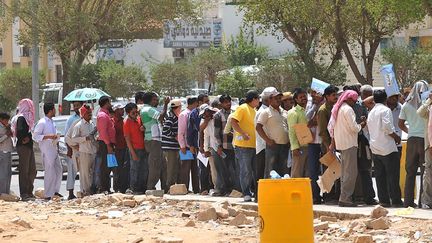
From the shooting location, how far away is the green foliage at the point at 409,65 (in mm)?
42062

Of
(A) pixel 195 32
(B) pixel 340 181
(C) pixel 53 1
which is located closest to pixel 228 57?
(A) pixel 195 32

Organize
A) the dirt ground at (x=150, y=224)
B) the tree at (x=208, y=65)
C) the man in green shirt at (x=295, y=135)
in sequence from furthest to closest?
the tree at (x=208, y=65)
the man in green shirt at (x=295, y=135)
the dirt ground at (x=150, y=224)

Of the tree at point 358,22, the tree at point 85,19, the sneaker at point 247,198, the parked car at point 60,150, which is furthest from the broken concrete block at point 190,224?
the tree at point 85,19

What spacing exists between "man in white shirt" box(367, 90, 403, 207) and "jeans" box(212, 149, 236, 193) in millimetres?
3250

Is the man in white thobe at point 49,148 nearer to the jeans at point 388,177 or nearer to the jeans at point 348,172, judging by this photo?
the jeans at point 348,172

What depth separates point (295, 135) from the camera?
1434 cm

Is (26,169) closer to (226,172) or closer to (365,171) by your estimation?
(226,172)

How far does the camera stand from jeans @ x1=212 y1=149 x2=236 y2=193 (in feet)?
53.8

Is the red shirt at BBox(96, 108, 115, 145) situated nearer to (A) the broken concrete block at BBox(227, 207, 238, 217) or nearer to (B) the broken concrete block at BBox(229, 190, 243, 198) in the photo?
(B) the broken concrete block at BBox(229, 190, 243, 198)

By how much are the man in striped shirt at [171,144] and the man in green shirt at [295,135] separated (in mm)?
3171

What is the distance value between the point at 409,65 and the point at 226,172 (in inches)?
1062

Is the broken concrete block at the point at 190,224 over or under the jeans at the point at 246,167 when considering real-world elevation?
under

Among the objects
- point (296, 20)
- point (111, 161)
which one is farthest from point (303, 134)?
point (296, 20)

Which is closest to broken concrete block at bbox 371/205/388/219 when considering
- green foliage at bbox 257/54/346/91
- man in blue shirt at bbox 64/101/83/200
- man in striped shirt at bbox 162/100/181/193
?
man in striped shirt at bbox 162/100/181/193
